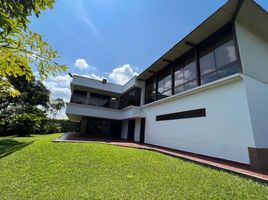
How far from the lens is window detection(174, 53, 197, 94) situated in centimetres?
959

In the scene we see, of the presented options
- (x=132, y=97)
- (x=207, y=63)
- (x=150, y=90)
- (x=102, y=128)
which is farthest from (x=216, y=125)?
(x=102, y=128)

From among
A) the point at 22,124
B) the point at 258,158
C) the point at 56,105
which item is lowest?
the point at 258,158

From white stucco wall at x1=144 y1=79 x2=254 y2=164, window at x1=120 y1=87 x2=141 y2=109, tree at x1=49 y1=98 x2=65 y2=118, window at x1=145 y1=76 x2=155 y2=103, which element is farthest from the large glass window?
tree at x1=49 y1=98 x2=65 y2=118

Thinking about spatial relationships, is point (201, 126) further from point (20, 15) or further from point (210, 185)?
point (20, 15)

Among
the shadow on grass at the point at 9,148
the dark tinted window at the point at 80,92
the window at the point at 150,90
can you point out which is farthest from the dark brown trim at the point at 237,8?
the dark tinted window at the point at 80,92

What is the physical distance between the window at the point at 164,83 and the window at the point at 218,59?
10.6 ft

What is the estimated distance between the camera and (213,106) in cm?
744

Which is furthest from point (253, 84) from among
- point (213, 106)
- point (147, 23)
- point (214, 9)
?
point (147, 23)

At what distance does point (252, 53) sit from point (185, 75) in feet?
12.2

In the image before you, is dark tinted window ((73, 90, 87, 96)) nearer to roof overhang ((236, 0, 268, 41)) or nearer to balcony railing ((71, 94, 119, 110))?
balcony railing ((71, 94, 119, 110))

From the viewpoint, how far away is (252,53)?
7.53m

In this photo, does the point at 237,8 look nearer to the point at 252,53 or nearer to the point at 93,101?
the point at 252,53

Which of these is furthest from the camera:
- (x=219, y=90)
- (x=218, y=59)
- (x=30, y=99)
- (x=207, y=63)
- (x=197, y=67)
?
(x=30, y=99)

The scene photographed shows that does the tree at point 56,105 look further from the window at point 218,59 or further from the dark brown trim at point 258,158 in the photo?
the dark brown trim at point 258,158
